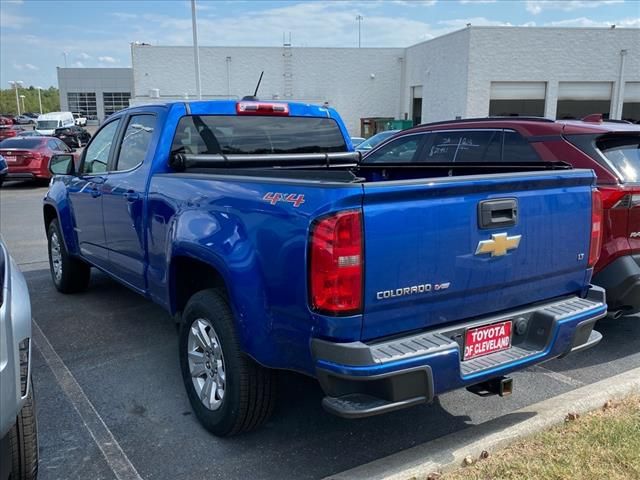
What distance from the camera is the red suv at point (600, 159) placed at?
14.4 ft

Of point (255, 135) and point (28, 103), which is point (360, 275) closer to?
point (255, 135)

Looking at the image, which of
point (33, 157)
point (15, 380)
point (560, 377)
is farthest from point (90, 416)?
point (33, 157)

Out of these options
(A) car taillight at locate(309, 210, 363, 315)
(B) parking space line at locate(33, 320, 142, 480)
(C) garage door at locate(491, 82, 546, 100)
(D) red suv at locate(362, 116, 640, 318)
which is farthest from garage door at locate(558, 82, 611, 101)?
(A) car taillight at locate(309, 210, 363, 315)

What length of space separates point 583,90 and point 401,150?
82.5ft

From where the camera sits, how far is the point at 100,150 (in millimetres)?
5508

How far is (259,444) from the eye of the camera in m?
3.38

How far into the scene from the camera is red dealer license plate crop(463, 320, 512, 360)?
9.73ft

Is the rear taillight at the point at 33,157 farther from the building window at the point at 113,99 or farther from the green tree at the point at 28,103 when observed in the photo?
the green tree at the point at 28,103

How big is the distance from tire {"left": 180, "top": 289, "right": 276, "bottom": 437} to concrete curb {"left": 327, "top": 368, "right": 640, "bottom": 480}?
0.59 metres

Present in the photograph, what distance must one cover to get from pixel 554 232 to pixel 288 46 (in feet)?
108

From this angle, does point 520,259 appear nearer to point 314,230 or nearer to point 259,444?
point 314,230

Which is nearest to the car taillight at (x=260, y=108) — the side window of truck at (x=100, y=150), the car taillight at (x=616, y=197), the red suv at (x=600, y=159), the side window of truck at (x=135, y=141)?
the side window of truck at (x=135, y=141)

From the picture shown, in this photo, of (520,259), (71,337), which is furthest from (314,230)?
(71,337)

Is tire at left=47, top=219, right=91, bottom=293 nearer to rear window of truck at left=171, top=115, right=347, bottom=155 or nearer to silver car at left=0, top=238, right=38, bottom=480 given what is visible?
rear window of truck at left=171, top=115, right=347, bottom=155
